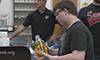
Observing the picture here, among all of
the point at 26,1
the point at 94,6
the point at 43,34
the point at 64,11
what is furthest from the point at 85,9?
the point at 26,1

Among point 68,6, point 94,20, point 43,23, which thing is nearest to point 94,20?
point 94,20

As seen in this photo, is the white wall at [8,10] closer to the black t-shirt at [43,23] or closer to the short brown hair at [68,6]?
the black t-shirt at [43,23]

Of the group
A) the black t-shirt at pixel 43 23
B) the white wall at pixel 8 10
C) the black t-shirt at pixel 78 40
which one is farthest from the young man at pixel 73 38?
the white wall at pixel 8 10

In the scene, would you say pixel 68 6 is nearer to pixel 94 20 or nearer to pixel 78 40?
pixel 78 40

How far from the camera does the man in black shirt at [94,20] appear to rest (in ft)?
5.88

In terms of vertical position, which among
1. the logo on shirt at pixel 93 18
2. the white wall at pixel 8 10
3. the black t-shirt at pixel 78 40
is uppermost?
the white wall at pixel 8 10

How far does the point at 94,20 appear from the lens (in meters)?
1.82

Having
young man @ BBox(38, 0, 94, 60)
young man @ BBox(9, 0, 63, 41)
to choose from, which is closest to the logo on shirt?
young man @ BBox(38, 0, 94, 60)

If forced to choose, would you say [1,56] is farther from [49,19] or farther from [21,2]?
[21,2]

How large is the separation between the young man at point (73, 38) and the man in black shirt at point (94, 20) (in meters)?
0.56

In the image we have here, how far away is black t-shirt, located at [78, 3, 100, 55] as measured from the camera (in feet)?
5.89

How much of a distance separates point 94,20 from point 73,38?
746mm

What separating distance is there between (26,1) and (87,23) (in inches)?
191

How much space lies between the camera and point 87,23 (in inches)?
72.5
